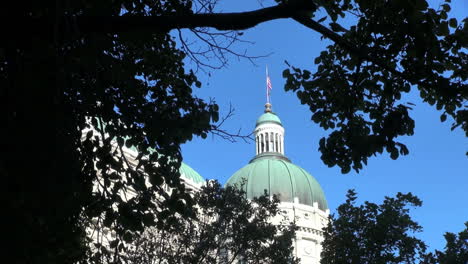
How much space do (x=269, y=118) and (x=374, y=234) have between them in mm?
57968

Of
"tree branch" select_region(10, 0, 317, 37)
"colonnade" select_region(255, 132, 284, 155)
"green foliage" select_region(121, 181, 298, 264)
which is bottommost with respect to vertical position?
"tree branch" select_region(10, 0, 317, 37)

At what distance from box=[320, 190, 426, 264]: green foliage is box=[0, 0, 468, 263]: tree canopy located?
1015cm

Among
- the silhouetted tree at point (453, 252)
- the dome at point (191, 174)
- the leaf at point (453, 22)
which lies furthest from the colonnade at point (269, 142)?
the leaf at point (453, 22)

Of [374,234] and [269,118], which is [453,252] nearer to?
[374,234]

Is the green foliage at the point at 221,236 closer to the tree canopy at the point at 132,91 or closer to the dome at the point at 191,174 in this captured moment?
the tree canopy at the point at 132,91

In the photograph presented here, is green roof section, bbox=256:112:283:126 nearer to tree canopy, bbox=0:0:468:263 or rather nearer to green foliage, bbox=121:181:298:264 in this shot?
green foliage, bbox=121:181:298:264

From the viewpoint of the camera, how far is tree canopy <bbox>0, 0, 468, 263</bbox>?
672 cm

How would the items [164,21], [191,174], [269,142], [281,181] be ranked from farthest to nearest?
[269,142], [281,181], [191,174], [164,21]

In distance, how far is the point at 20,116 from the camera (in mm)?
7512

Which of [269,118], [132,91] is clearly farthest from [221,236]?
[269,118]

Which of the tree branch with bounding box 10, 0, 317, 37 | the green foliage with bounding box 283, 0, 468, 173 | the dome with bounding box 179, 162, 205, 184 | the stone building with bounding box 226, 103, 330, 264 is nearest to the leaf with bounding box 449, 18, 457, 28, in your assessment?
the green foliage with bounding box 283, 0, 468, 173

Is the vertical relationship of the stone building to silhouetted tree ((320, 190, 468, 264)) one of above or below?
above

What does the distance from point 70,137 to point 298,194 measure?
58.5 meters

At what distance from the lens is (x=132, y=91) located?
9742 mm
